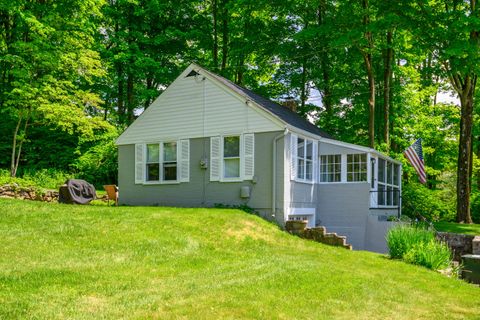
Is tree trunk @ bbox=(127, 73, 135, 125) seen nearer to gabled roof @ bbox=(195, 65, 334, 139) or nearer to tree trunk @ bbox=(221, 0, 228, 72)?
tree trunk @ bbox=(221, 0, 228, 72)

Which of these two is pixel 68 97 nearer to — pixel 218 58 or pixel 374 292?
pixel 218 58

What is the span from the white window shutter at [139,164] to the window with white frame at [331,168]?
267 inches

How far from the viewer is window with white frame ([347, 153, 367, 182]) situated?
16.2 metres

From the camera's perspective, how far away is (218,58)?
31984 mm

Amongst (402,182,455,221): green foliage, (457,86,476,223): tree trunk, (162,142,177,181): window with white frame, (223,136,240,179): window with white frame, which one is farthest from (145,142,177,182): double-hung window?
(457,86,476,223): tree trunk

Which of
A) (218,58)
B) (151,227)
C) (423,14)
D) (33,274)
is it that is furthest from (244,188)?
(218,58)

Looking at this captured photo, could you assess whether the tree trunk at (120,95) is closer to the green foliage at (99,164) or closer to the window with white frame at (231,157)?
the green foliage at (99,164)

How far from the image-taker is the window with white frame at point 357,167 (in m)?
16.2

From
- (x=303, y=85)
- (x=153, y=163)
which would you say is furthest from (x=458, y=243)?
(x=303, y=85)

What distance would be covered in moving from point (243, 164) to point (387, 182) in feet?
23.5

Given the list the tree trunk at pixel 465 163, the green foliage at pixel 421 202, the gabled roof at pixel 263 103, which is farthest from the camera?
the green foliage at pixel 421 202

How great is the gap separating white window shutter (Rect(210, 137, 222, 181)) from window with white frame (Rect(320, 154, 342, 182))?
3927 millimetres

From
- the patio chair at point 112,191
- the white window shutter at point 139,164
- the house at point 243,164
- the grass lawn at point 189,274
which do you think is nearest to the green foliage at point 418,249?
the grass lawn at point 189,274

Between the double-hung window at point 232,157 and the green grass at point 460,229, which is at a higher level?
the double-hung window at point 232,157
